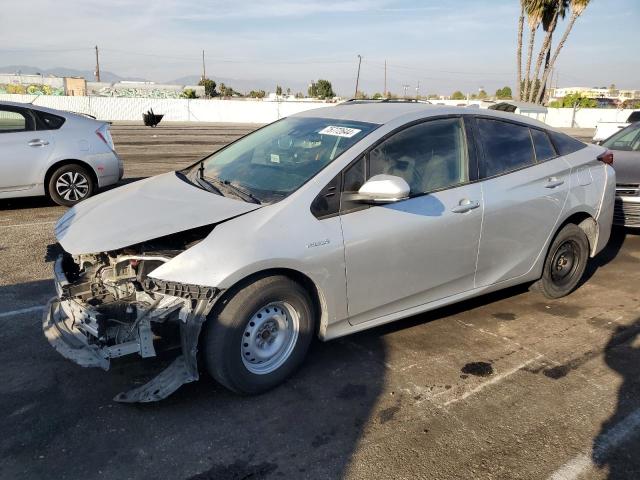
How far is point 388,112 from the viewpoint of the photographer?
4059 mm

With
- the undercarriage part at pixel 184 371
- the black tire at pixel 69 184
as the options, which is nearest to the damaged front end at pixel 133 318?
the undercarriage part at pixel 184 371

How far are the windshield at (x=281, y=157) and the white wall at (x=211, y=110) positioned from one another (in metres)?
37.9

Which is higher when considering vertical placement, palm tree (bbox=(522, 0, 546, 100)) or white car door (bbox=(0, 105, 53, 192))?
A: palm tree (bbox=(522, 0, 546, 100))

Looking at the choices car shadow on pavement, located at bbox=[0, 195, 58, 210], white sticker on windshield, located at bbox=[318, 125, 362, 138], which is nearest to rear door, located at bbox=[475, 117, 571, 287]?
white sticker on windshield, located at bbox=[318, 125, 362, 138]

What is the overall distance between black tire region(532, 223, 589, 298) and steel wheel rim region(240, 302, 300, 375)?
8.53ft

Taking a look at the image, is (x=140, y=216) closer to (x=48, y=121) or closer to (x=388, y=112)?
(x=388, y=112)

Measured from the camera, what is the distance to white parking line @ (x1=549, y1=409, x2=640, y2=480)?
2729 mm

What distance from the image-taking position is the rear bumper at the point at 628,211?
6535 millimetres

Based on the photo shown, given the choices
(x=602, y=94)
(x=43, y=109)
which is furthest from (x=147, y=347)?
(x=602, y=94)

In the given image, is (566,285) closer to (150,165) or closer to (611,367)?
(611,367)

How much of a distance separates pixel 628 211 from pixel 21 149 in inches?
313

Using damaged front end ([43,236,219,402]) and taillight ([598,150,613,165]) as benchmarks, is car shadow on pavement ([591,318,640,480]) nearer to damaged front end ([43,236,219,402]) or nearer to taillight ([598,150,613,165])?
taillight ([598,150,613,165])

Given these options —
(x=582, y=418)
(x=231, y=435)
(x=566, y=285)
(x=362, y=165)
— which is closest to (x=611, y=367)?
(x=582, y=418)

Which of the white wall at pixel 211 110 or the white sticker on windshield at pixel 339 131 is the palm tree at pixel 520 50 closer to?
the white wall at pixel 211 110
